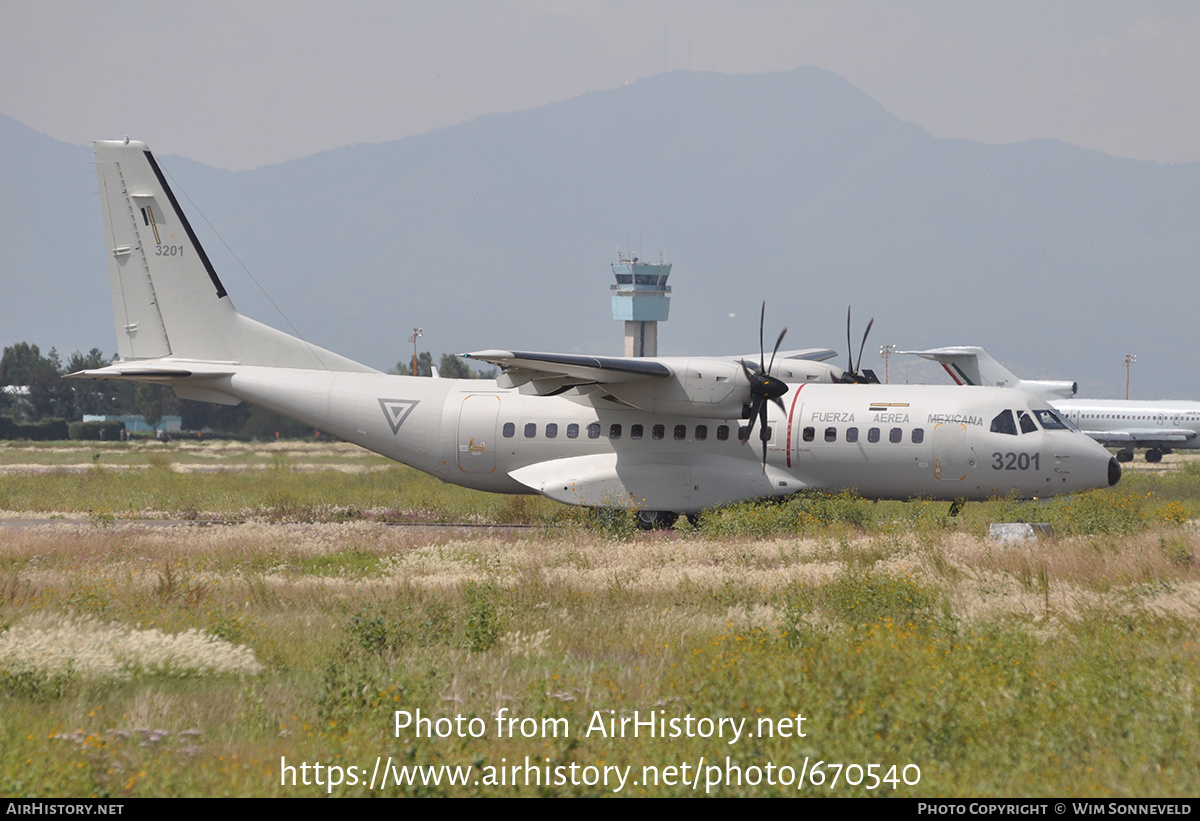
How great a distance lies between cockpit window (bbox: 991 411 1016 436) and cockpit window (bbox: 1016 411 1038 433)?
0.18 meters

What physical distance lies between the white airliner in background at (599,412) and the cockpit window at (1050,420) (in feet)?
0.11

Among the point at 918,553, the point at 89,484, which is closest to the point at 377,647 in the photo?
the point at 918,553

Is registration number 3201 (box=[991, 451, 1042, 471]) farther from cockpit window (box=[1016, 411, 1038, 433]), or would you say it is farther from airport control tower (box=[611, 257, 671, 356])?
airport control tower (box=[611, 257, 671, 356])

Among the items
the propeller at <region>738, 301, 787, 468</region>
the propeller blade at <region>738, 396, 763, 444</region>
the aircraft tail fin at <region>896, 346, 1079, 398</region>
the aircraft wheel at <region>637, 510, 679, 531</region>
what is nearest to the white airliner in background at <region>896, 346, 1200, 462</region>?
the aircraft tail fin at <region>896, 346, 1079, 398</region>

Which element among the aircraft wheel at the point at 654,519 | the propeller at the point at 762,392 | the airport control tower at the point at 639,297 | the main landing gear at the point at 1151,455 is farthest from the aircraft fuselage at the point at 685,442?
the airport control tower at the point at 639,297

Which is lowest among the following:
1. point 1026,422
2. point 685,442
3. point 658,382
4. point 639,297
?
point 685,442

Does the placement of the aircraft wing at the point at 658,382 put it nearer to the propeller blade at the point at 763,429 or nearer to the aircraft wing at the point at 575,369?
the aircraft wing at the point at 575,369

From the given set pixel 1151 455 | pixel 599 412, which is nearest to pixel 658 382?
pixel 599 412

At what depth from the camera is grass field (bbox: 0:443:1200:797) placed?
8070mm

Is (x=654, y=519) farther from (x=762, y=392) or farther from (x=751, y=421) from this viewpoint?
(x=762, y=392)

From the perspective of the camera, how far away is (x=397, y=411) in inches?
1040

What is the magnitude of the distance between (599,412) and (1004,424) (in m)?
9.29
